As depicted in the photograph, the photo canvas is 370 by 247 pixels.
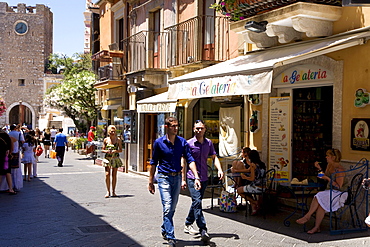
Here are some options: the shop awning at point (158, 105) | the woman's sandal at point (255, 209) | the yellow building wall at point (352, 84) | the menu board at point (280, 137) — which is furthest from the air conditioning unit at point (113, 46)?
the yellow building wall at point (352, 84)

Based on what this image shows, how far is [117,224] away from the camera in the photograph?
8.38m

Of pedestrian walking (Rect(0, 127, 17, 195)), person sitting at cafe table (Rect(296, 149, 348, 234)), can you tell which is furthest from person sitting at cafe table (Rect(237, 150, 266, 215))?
pedestrian walking (Rect(0, 127, 17, 195))

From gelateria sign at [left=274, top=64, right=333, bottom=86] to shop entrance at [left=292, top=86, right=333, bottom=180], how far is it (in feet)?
1.15

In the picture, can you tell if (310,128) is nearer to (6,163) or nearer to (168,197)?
(168,197)

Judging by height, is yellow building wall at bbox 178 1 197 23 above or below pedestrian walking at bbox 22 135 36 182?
above

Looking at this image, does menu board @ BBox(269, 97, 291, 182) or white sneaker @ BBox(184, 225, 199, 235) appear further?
menu board @ BBox(269, 97, 291, 182)

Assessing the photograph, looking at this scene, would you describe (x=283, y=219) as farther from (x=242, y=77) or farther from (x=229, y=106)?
(x=229, y=106)

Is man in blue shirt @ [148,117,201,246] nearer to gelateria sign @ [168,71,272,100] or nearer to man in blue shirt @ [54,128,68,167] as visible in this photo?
gelateria sign @ [168,71,272,100]

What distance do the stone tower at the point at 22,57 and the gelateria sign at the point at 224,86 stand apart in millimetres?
54144

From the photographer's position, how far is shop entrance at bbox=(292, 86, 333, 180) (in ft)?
33.4

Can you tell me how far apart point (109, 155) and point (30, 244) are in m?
4.51

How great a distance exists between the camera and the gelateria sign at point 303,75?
907 cm

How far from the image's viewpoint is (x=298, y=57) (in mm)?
7703

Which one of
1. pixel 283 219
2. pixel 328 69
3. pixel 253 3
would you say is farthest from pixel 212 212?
pixel 253 3
